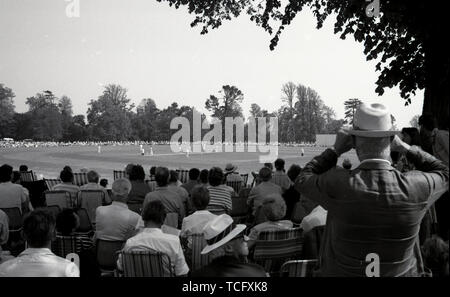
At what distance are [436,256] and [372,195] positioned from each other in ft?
1.86

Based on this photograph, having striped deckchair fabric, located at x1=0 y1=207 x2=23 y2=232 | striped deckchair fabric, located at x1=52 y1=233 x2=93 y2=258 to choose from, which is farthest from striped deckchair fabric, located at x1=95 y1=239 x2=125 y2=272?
striped deckchair fabric, located at x1=0 y1=207 x2=23 y2=232

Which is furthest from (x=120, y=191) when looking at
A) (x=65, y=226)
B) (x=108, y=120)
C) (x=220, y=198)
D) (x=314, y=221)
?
(x=108, y=120)

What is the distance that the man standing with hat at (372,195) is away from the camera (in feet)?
8.49

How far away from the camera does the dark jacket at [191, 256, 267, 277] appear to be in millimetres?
2682

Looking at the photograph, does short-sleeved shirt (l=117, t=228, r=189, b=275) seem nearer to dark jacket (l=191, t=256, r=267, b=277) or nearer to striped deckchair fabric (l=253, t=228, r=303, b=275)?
striped deckchair fabric (l=253, t=228, r=303, b=275)

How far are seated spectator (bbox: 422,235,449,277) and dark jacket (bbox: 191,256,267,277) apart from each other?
983 millimetres

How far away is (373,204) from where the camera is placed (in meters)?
2.57

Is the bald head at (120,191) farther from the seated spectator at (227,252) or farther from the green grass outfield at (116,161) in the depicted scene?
the green grass outfield at (116,161)

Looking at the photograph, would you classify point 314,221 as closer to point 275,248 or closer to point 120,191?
point 275,248

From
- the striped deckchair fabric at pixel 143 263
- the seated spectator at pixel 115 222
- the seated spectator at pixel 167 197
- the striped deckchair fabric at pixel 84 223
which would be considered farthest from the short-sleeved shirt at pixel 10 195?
the striped deckchair fabric at pixel 143 263

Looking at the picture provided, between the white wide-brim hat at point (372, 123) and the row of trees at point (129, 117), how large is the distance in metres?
82.7

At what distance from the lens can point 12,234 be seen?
6883 millimetres
